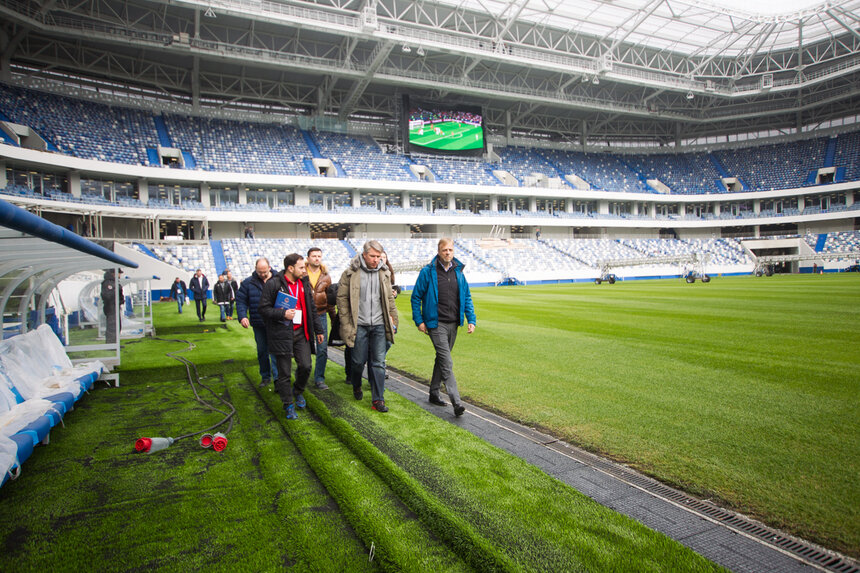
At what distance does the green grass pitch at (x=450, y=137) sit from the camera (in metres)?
42.8

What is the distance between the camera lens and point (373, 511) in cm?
291

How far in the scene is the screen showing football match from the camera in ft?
140

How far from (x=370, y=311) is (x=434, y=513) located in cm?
268

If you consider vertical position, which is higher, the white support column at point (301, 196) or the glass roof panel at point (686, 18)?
the glass roof panel at point (686, 18)

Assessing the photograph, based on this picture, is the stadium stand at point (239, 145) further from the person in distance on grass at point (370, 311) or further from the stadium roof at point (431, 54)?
the person in distance on grass at point (370, 311)

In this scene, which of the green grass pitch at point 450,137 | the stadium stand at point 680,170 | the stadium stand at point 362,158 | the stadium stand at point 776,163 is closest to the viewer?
the stadium stand at point 362,158

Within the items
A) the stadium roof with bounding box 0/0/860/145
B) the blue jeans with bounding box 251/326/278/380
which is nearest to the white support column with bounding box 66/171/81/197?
the stadium roof with bounding box 0/0/860/145

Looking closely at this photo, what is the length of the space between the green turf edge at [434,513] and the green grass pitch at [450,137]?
136 feet

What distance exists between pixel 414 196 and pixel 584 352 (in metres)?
38.1

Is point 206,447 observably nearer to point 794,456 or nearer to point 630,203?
point 794,456

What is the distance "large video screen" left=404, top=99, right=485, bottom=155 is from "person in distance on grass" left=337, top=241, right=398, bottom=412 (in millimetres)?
39711

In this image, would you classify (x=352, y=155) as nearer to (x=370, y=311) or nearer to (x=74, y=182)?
(x=74, y=182)


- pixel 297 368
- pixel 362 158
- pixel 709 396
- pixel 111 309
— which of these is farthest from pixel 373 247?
pixel 362 158

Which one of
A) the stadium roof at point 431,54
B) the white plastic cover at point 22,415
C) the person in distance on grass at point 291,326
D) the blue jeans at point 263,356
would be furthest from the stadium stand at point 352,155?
the person in distance on grass at point 291,326
